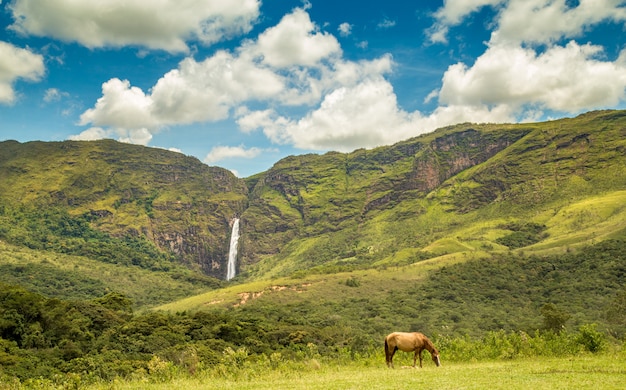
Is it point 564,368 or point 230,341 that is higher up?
point 564,368

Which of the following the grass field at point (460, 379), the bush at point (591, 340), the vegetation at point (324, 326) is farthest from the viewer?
the vegetation at point (324, 326)

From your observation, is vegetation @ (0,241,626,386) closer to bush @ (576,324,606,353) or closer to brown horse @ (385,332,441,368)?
bush @ (576,324,606,353)

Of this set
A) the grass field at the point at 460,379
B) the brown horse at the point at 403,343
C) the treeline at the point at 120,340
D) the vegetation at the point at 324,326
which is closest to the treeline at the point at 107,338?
the treeline at the point at 120,340

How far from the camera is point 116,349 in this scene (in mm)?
78062

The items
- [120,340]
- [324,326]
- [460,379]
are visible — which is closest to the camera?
[460,379]

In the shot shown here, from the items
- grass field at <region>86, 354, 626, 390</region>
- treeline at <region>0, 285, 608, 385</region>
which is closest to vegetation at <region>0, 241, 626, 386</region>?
treeline at <region>0, 285, 608, 385</region>

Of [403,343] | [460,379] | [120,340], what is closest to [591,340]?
[403,343]

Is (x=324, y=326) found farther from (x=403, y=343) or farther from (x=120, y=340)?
(x=403, y=343)

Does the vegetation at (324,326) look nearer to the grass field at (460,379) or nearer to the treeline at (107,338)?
the treeline at (107,338)

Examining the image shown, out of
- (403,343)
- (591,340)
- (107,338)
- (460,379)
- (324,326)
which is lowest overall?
(324,326)

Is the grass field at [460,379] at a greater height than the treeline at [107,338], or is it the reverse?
the grass field at [460,379]

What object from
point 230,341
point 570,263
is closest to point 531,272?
point 570,263

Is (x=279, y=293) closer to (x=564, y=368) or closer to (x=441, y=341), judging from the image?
(x=441, y=341)

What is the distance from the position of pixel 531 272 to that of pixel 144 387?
7777 inches
